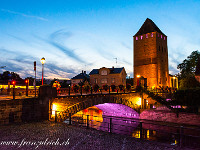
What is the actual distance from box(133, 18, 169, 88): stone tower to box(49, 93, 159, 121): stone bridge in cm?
1351

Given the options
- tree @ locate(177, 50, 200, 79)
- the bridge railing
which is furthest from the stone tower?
the bridge railing

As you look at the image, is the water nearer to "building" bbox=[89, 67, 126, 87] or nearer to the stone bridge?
the stone bridge

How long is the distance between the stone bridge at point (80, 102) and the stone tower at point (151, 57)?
13.5 m

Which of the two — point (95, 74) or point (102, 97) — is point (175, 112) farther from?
point (95, 74)

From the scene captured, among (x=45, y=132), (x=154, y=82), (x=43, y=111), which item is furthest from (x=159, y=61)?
(x=45, y=132)

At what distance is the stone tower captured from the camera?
139 ft

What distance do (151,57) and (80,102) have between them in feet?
98.1

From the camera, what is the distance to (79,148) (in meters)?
7.62

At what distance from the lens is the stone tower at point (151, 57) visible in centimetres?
4234

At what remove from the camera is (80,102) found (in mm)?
18156

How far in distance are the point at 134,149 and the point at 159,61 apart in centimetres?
3859

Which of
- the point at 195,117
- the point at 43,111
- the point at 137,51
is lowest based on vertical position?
the point at 195,117

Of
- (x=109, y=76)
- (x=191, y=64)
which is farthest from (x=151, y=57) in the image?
(x=191, y=64)

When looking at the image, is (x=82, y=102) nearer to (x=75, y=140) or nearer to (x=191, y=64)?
(x=75, y=140)
